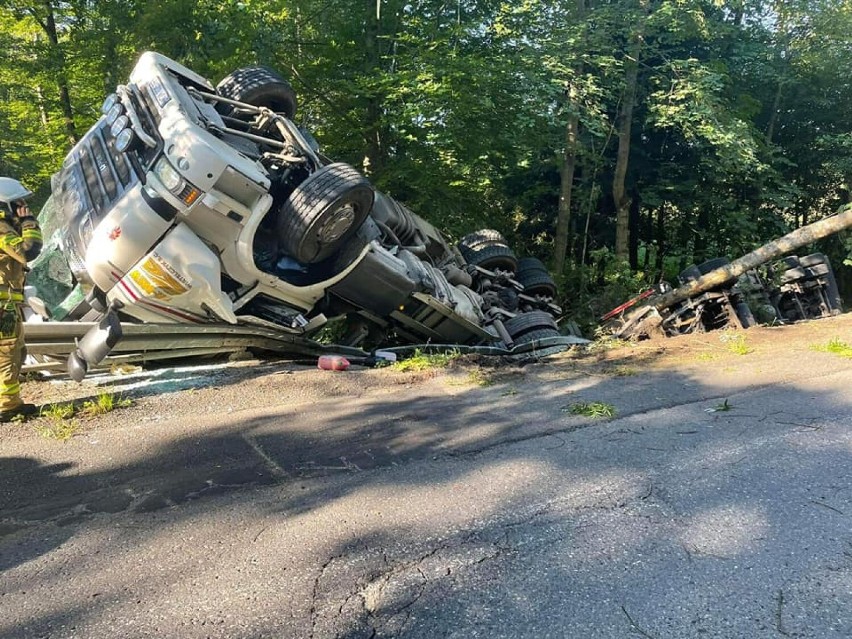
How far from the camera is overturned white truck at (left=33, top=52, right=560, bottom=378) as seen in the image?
4797 millimetres

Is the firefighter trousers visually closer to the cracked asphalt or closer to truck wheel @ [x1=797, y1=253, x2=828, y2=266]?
the cracked asphalt

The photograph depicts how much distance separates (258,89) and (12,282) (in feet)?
11.3

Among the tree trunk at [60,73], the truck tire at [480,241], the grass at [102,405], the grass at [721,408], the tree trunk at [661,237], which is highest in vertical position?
the tree trunk at [60,73]

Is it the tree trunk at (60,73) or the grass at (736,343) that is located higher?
the tree trunk at (60,73)

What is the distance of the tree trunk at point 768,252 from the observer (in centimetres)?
734

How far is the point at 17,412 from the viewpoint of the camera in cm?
414

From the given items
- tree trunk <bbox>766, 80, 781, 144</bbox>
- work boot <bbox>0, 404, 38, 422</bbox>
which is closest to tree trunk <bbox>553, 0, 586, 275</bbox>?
tree trunk <bbox>766, 80, 781, 144</bbox>

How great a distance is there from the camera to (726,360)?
18.0ft

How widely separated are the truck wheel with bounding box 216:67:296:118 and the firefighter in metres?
2.81

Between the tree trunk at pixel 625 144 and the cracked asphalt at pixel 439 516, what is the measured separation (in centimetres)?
871

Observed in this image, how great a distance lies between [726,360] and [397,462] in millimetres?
3466

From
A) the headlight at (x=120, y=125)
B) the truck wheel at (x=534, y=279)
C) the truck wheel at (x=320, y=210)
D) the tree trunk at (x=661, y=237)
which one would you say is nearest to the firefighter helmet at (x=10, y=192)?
the headlight at (x=120, y=125)

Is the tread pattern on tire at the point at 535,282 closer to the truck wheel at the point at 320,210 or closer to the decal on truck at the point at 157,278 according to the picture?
the truck wheel at the point at 320,210

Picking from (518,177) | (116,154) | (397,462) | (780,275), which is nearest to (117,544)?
(397,462)
